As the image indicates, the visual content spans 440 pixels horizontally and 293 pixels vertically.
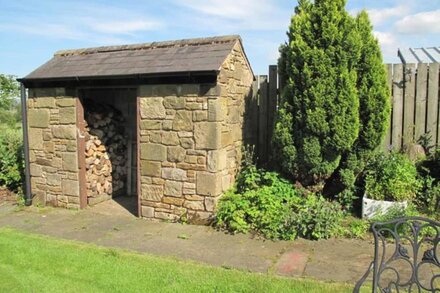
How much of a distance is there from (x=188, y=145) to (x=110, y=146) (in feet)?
8.42

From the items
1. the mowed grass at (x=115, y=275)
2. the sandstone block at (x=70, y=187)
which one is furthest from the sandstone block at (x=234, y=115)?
the sandstone block at (x=70, y=187)

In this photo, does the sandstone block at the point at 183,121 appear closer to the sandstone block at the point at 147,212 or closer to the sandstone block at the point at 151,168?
the sandstone block at the point at 151,168

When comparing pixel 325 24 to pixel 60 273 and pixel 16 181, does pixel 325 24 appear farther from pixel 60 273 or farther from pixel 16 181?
pixel 16 181

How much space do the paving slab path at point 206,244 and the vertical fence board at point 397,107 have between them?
243 centimetres

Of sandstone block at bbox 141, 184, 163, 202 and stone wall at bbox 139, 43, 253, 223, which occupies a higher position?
stone wall at bbox 139, 43, 253, 223

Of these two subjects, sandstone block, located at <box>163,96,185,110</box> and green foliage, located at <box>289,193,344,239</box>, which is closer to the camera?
green foliage, located at <box>289,193,344,239</box>

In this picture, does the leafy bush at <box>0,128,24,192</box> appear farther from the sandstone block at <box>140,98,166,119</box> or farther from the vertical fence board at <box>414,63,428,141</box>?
the vertical fence board at <box>414,63,428,141</box>

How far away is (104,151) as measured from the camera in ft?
24.1

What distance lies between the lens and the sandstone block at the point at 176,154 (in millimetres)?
5728

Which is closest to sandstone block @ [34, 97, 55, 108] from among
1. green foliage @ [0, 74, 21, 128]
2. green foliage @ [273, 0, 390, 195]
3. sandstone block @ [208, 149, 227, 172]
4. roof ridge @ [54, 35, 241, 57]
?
roof ridge @ [54, 35, 241, 57]

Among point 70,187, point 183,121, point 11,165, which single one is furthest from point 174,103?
point 11,165

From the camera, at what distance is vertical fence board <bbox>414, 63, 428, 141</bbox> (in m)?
6.17

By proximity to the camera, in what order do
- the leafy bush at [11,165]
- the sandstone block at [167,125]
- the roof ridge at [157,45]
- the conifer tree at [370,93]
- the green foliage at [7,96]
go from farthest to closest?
the green foliage at [7,96]
the leafy bush at [11,165]
the roof ridge at [157,45]
the sandstone block at [167,125]
the conifer tree at [370,93]

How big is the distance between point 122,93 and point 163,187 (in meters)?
3.01
